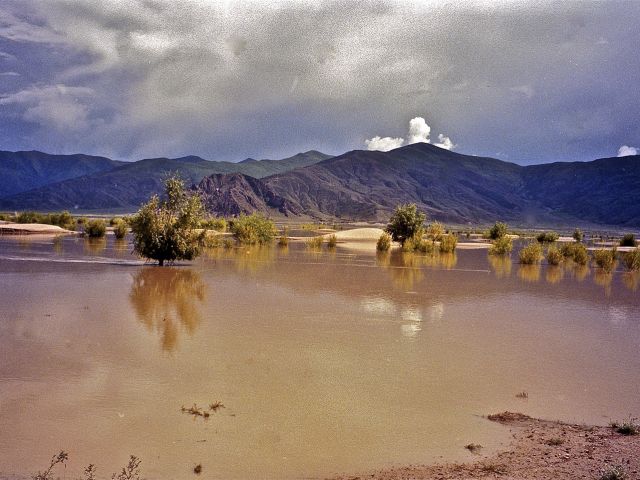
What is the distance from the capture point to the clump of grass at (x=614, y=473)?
235 inches

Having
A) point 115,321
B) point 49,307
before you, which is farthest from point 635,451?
point 49,307

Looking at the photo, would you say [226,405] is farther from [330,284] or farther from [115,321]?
[330,284]

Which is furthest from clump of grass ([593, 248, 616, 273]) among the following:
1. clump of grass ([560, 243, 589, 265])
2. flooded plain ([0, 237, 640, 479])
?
flooded plain ([0, 237, 640, 479])

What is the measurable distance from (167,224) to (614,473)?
22.6m

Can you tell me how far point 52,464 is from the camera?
18.7 ft

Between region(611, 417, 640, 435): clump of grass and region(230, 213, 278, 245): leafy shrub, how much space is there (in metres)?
38.2

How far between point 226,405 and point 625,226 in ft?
603

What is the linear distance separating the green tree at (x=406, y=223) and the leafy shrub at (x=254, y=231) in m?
10.1

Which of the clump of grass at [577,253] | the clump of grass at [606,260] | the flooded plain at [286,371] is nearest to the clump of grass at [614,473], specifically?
the flooded plain at [286,371]

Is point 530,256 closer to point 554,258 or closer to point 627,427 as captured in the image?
point 554,258

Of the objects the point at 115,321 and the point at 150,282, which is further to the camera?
the point at 150,282

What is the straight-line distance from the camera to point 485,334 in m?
13.5

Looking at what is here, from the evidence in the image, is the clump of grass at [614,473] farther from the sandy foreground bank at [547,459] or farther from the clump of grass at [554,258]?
the clump of grass at [554,258]

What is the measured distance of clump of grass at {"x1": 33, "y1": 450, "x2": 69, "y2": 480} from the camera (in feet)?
18.9
